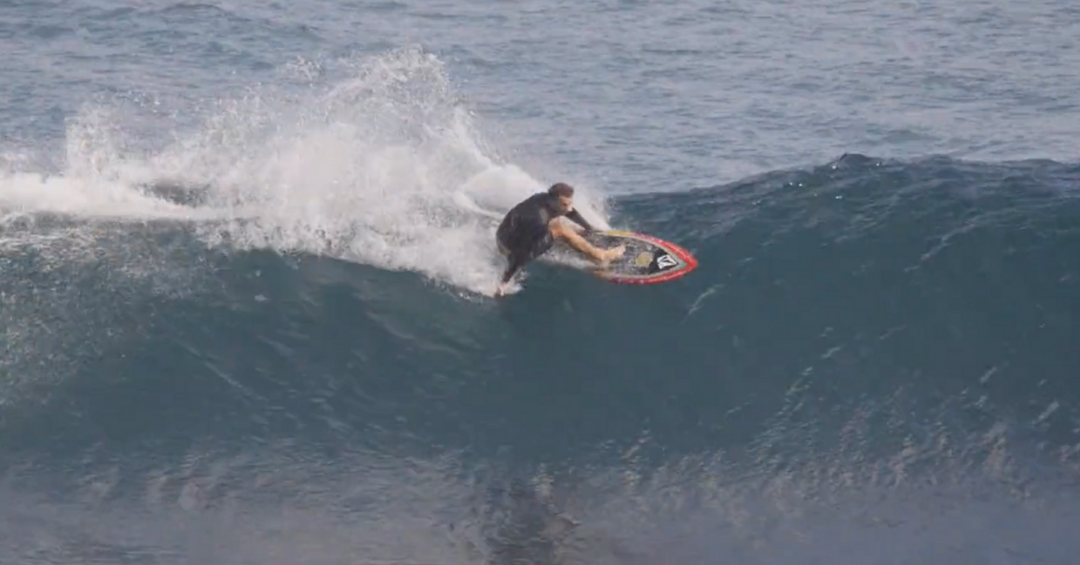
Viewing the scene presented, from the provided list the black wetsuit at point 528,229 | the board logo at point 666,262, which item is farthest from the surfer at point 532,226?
the board logo at point 666,262

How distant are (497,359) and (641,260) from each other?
194cm

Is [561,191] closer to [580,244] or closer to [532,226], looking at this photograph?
[532,226]

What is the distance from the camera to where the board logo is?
15156 mm

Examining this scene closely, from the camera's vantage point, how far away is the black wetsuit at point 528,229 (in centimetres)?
1434

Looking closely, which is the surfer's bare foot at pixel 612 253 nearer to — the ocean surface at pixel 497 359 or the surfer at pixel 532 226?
the ocean surface at pixel 497 359

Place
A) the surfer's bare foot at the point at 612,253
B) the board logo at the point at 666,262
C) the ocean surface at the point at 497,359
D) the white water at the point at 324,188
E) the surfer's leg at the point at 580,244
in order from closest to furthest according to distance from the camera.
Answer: the ocean surface at the point at 497,359 → the surfer's leg at the point at 580,244 → the surfer's bare foot at the point at 612,253 → the board logo at the point at 666,262 → the white water at the point at 324,188

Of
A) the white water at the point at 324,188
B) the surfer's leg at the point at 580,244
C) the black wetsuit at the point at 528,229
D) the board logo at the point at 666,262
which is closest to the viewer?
the black wetsuit at the point at 528,229

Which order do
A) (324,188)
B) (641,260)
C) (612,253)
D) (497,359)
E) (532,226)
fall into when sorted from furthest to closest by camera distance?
1. (324,188)
2. (641,260)
3. (612,253)
4. (532,226)
5. (497,359)

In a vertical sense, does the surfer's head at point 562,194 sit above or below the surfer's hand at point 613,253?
above

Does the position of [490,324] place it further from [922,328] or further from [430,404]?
[922,328]

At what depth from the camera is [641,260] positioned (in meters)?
15.1

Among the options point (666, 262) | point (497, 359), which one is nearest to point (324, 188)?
point (497, 359)

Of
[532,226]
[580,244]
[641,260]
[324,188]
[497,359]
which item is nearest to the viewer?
[497,359]

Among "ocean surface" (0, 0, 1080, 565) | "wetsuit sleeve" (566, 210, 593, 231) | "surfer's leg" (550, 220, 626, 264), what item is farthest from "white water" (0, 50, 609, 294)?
"wetsuit sleeve" (566, 210, 593, 231)
